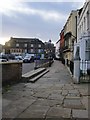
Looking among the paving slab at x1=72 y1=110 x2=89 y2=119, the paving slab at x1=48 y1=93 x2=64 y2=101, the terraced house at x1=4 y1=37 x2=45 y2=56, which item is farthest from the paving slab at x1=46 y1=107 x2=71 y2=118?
the terraced house at x1=4 y1=37 x2=45 y2=56

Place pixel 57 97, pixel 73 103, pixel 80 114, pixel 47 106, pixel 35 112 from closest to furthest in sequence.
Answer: pixel 80 114 → pixel 35 112 → pixel 47 106 → pixel 73 103 → pixel 57 97

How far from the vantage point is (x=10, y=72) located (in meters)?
13.8

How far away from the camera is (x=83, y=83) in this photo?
48.4 feet

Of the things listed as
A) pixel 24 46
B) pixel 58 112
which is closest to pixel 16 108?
pixel 58 112

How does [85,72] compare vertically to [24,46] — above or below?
below

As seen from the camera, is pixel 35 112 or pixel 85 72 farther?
pixel 85 72

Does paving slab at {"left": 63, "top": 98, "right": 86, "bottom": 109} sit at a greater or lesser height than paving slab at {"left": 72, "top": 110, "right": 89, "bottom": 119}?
greater

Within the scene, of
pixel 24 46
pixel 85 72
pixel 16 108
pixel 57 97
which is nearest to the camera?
pixel 16 108

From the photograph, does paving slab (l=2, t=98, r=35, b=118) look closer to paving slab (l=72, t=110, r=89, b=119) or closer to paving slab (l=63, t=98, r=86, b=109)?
paving slab (l=63, t=98, r=86, b=109)

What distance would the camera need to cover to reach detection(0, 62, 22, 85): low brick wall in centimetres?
1254

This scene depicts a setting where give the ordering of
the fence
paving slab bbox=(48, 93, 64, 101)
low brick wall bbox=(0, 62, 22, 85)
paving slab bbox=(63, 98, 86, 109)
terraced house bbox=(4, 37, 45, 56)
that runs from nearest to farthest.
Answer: paving slab bbox=(63, 98, 86, 109) → paving slab bbox=(48, 93, 64, 101) → low brick wall bbox=(0, 62, 22, 85) → the fence → terraced house bbox=(4, 37, 45, 56)

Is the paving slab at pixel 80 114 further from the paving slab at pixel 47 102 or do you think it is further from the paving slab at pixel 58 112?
the paving slab at pixel 47 102

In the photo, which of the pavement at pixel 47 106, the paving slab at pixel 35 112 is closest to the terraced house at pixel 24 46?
the pavement at pixel 47 106

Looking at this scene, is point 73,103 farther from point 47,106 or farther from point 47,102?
point 47,106
